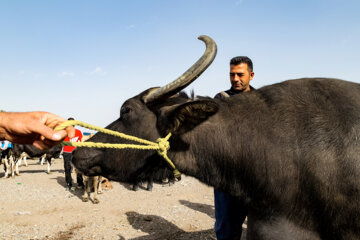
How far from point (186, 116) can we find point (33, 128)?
4.13 feet

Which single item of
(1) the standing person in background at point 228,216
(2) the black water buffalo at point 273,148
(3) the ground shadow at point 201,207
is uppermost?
(2) the black water buffalo at point 273,148

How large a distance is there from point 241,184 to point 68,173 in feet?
35.2

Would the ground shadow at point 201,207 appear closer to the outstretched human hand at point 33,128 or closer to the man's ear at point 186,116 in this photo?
the man's ear at point 186,116

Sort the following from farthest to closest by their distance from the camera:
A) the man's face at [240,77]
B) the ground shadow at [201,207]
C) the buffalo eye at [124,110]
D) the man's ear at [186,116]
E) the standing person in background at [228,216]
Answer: the ground shadow at [201,207] < the man's face at [240,77] < the standing person in background at [228,216] < the buffalo eye at [124,110] < the man's ear at [186,116]

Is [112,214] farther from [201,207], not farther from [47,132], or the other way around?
[47,132]

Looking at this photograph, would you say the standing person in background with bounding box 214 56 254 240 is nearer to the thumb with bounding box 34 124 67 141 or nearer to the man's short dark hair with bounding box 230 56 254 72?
the man's short dark hair with bounding box 230 56 254 72

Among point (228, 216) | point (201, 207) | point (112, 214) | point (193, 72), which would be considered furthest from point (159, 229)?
point (193, 72)

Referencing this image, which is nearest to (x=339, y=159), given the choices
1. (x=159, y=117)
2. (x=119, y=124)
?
(x=159, y=117)

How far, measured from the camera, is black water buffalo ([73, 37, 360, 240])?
1.95 metres

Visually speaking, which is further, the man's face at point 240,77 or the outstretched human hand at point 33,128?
the man's face at point 240,77

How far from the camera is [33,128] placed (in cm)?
184

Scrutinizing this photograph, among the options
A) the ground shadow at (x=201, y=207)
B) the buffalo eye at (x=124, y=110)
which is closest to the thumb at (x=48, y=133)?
the buffalo eye at (x=124, y=110)

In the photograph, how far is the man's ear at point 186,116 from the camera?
2.29 metres

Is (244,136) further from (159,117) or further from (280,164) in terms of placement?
(159,117)
